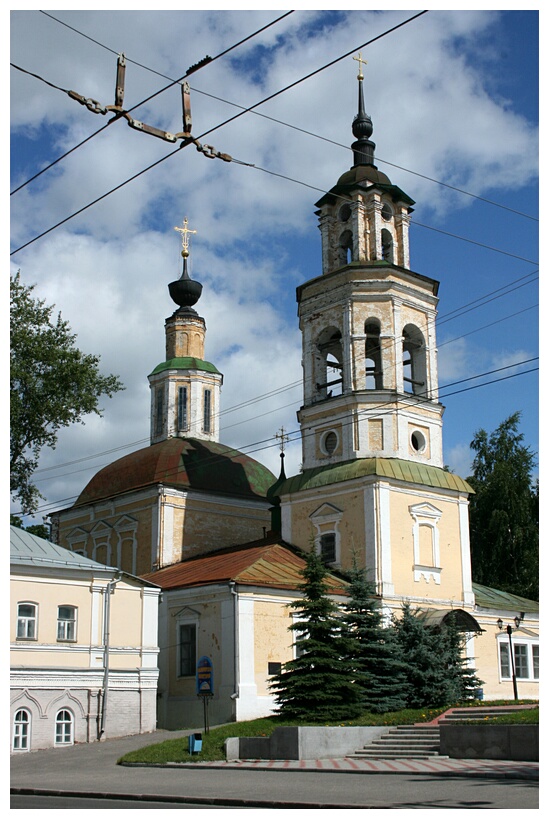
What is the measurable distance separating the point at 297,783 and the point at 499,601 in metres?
21.4

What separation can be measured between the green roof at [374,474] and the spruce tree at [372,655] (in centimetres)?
667

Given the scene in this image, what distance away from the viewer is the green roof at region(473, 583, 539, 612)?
3503 centimetres

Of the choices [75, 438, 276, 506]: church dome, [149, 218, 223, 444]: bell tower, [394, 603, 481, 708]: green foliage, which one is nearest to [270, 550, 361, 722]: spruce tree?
[394, 603, 481, 708]: green foliage

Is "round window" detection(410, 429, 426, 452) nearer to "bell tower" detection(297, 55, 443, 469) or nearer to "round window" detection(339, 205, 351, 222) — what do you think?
"bell tower" detection(297, 55, 443, 469)

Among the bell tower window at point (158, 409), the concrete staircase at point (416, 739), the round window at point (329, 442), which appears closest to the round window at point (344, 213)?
the round window at point (329, 442)

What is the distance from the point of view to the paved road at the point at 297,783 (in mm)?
12898

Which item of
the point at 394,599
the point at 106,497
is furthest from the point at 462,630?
the point at 106,497

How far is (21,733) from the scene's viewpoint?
24.6 meters

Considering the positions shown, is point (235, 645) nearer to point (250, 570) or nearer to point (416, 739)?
point (250, 570)

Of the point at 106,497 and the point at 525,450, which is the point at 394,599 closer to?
the point at 106,497

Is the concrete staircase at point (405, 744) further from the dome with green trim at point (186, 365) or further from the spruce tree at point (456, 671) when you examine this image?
the dome with green trim at point (186, 365)

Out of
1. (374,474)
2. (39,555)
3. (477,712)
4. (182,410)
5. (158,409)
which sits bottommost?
(477,712)

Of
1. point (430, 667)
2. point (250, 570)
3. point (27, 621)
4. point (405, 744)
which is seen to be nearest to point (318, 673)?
point (405, 744)
